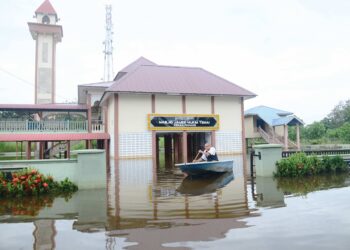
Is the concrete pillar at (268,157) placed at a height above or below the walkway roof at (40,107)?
below

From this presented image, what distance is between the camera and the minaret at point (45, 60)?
35.0m

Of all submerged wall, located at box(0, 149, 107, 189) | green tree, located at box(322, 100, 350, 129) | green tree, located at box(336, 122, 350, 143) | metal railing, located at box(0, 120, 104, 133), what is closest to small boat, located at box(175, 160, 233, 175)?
submerged wall, located at box(0, 149, 107, 189)

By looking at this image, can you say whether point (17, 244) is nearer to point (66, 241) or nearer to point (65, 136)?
point (66, 241)

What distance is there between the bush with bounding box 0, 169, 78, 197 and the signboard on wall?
1239 cm

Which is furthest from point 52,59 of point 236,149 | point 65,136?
point 236,149

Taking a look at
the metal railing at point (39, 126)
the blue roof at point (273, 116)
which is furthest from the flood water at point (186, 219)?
the blue roof at point (273, 116)

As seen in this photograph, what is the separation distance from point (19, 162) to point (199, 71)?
63.3 ft

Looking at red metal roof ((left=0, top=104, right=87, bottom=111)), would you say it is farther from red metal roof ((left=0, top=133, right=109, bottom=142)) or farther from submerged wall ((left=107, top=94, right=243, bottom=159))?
submerged wall ((left=107, top=94, right=243, bottom=159))

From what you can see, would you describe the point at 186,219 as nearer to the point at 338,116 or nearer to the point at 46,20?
the point at 46,20

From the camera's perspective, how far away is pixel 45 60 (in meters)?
35.3

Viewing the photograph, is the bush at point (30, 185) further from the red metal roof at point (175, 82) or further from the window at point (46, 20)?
the window at point (46, 20)

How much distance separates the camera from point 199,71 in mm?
25797

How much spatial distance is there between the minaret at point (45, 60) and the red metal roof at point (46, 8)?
1.71 m

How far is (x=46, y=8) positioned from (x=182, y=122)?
1050 inches
